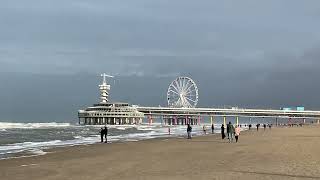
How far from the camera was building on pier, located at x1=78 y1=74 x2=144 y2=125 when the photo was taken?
595 feet

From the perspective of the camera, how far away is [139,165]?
2064 cm

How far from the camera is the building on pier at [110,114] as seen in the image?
182 m

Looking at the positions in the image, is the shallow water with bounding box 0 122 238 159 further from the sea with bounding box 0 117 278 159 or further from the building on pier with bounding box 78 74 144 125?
the building on pier with bounding box 78 74 144 125

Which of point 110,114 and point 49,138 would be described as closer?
point 49,138

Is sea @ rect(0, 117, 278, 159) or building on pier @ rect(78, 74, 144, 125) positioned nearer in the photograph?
sea @ rect(0, 117, 278, 159)

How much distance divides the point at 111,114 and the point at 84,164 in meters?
160

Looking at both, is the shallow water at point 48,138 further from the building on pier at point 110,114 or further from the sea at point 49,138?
the building on pier at point 110,114

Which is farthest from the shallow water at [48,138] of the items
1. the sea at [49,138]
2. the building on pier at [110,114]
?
the building on pier at [110,114]

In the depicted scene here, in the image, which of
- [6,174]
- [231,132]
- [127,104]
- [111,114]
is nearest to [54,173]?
[6,174]

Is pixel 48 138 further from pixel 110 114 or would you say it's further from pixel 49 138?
pixel 110 114

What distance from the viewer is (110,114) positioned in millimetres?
181625

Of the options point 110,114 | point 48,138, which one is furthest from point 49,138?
point 110,114

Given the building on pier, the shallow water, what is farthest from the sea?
the building on pier

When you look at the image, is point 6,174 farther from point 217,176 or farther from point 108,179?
point 217,176
